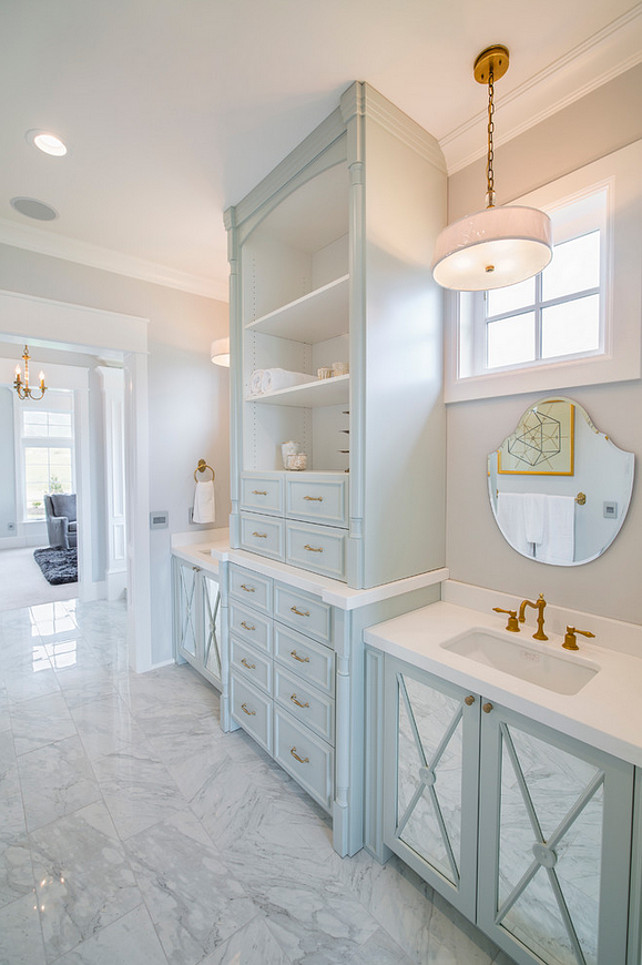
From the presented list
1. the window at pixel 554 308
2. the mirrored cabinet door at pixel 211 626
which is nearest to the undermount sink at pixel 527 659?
the window at pixel 554 308

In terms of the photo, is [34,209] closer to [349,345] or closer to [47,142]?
[47,142]

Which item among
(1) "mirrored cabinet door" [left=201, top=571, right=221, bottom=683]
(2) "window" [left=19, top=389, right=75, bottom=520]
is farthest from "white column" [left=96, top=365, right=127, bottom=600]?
(2) "window" [left=19, top=389, right=75, bottom=520]


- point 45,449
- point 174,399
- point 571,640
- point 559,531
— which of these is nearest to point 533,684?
point 571,640

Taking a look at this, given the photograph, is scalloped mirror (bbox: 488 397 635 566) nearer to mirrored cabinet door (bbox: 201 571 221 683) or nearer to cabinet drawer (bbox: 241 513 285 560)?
cabinet drawer (bbox: 241 513 285 560)

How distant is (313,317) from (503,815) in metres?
2.00

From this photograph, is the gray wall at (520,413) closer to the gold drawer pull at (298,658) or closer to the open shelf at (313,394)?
the open shelf at (313,394)

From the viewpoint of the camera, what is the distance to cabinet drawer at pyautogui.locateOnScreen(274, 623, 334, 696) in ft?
5.41

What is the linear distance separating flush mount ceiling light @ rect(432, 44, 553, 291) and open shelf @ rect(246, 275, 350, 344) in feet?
1.42

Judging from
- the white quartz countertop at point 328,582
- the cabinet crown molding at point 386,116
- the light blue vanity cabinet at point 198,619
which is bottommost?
the light blue vanity cabinet at point 198,619

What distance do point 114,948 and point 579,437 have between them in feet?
7.31

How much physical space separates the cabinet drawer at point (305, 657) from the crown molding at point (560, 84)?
2.14 meters

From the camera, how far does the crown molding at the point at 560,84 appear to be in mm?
1293

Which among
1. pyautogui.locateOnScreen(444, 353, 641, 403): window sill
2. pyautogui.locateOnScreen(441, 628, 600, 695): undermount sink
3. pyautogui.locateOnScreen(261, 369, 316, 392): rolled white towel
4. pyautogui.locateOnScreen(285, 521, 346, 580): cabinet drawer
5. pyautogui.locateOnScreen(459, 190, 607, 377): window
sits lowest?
pyautogui.locateOnScreen(441, 628, 600, 695): undermount sink

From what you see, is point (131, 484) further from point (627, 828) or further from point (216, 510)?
point (627, 828)
